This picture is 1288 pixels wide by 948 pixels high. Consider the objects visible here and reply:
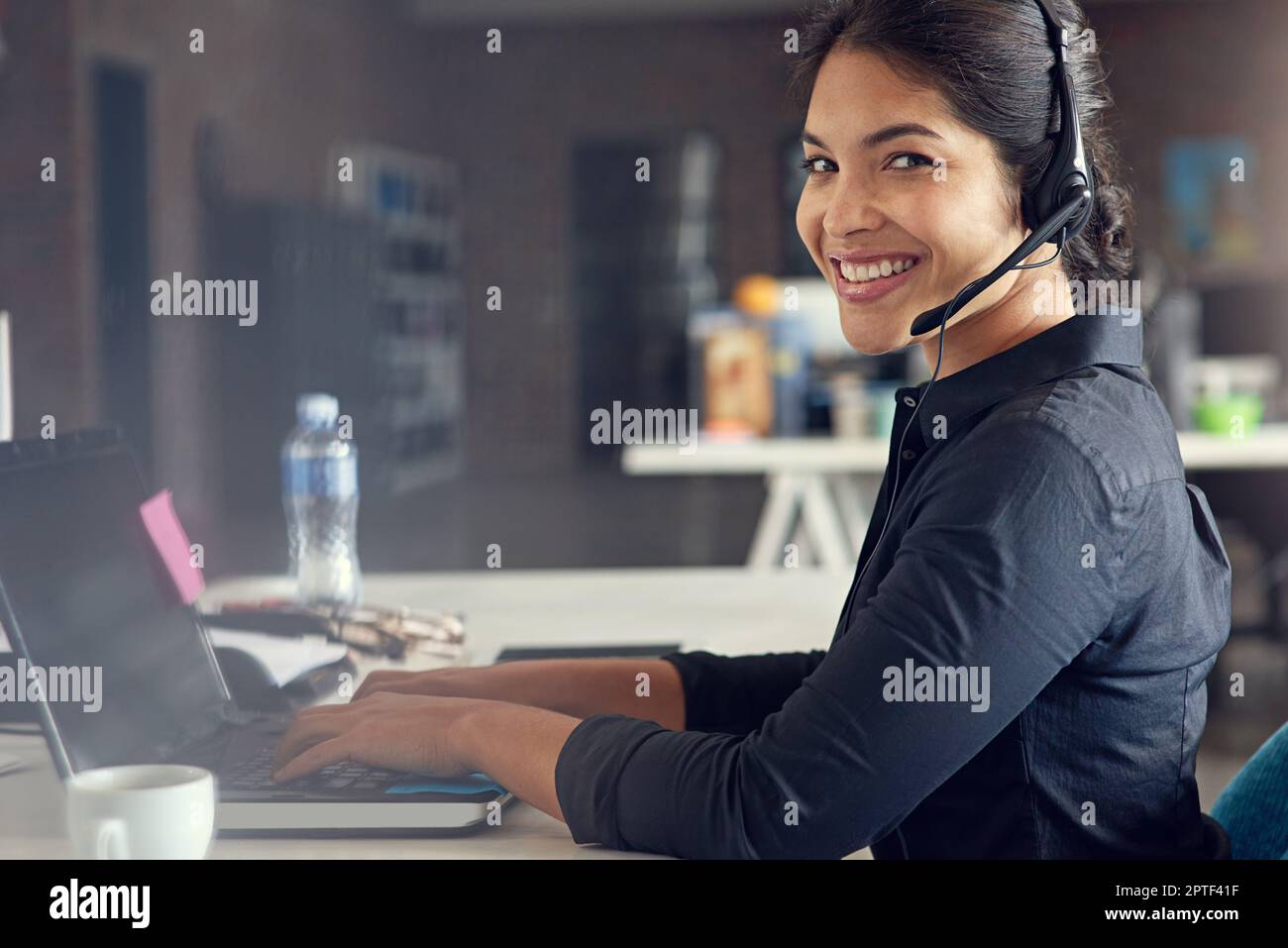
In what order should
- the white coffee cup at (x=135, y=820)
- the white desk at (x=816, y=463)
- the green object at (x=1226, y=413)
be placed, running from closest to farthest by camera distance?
the white coffee cup at (x=135, y=820)
the white desk at (x=816, y=463)
the green object at (x=1226, y=413)

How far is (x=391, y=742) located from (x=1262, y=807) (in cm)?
68

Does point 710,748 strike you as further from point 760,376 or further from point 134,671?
point 760,376

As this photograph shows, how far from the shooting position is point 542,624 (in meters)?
1.72

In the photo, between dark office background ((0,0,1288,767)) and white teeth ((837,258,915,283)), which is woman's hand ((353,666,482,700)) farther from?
dark office background ((0,0,1288,767))

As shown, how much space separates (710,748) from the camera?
863 mm

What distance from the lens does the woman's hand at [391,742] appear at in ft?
3.18

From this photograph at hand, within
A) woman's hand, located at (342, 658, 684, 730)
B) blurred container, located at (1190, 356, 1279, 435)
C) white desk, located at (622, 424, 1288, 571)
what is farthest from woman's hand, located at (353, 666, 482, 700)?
blurred container, located at (1190, 356, 1279, 435)

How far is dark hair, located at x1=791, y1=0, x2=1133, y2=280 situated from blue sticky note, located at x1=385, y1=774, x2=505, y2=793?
1.85ft

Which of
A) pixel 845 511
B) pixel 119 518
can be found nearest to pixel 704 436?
pixel 845 511

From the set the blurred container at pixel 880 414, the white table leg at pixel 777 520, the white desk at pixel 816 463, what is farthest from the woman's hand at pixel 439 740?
the white table leg at pixel 777 520

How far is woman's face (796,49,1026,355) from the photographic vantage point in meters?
0.97

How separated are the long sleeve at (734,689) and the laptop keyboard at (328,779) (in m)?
0.27

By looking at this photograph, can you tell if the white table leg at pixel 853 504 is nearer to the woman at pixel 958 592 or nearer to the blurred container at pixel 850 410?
the blurred container at pixel 850 410
